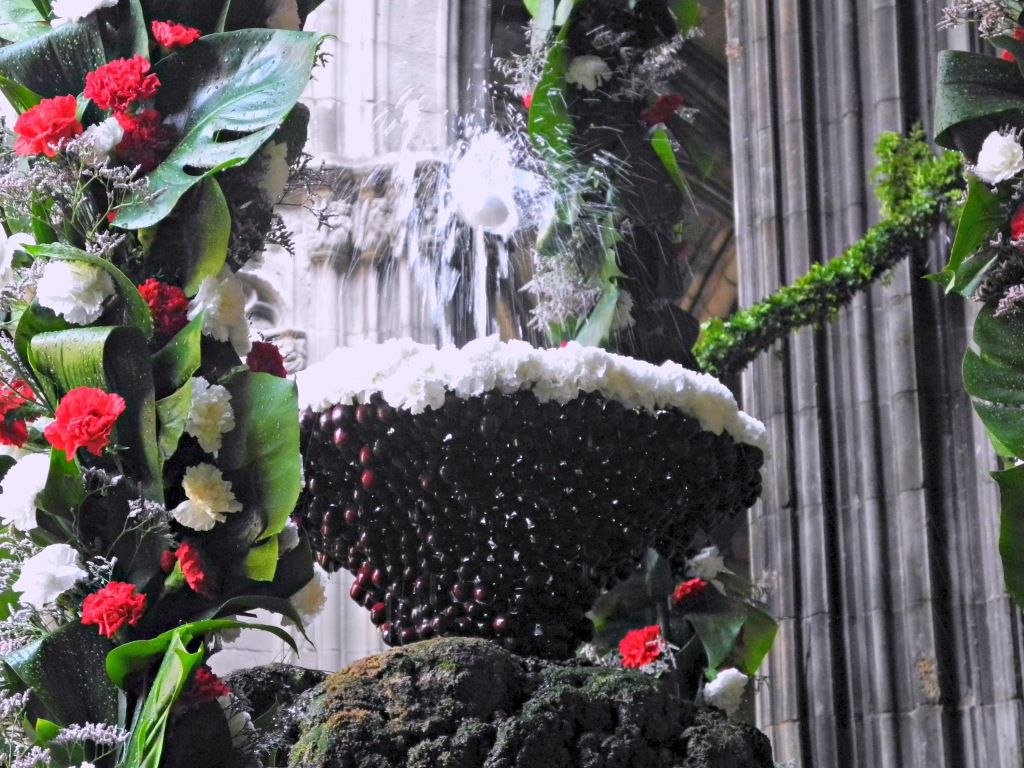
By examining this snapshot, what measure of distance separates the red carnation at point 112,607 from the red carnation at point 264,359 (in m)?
0.34

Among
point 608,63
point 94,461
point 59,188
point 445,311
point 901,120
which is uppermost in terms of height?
point 901,120

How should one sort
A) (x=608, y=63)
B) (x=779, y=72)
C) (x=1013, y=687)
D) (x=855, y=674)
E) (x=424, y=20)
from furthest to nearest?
1. (x=424, y=20)
2. (x=779, y=72)
3. (x=855, y=674)
4. (x=1013, y=687)
5. (x=608, y=63)

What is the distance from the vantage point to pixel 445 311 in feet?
15.1

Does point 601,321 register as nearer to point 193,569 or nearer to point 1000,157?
point 1000,157

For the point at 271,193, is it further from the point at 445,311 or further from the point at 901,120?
the point at 901,120

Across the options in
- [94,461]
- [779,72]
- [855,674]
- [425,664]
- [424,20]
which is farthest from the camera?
[424,20]

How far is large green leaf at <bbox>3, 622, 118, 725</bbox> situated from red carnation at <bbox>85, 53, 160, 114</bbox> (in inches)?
24.8

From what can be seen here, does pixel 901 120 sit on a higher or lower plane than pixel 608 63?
higher

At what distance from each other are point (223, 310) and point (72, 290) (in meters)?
0.19

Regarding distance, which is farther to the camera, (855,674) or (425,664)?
(855,674)

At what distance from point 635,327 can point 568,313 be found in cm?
19

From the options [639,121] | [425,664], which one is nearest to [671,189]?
[639,121]

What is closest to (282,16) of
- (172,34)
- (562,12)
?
(172,34)

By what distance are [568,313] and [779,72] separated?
226cm
